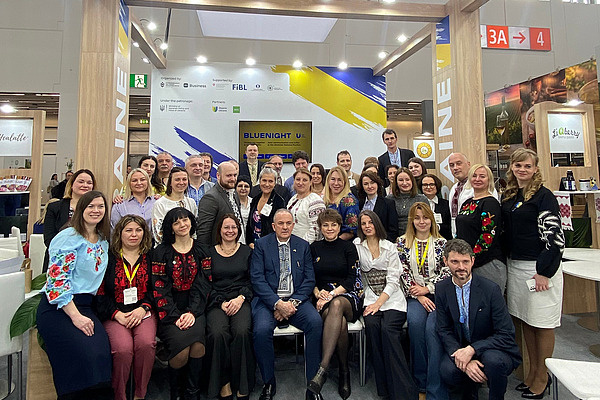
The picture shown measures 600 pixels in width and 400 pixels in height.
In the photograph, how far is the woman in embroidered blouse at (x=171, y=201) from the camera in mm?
2844

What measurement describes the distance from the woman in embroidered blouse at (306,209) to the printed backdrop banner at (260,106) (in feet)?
11.4

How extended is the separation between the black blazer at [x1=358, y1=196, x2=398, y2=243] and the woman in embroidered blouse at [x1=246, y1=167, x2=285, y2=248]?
90cm

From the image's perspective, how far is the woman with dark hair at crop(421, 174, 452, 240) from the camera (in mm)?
3365

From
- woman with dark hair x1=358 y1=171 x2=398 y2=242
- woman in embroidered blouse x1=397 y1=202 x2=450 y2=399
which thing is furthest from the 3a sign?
woman in embroidered blouse x1=397 y1=202 x2=450 y2=399

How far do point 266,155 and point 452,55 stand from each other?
3581 millimetres

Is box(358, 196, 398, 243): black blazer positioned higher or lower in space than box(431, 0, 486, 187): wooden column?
lower

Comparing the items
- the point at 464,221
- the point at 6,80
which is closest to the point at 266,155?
the point at 464,221

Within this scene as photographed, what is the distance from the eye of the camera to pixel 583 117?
5.01 m

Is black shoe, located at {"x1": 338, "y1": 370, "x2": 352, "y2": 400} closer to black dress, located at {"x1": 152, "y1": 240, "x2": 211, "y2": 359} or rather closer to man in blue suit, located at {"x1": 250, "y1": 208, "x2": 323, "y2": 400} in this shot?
man in blue suit, located at {"x1": 250, "y1": 208, "x2": 323, "y2": 400}

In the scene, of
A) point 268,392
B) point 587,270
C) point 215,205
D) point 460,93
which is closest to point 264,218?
point 215,205

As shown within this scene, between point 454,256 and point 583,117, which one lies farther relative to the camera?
point 583,117

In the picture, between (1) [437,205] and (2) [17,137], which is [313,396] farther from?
(2) [17,137]

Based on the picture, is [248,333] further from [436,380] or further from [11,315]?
[11,315]

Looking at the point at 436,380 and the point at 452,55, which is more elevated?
the point at 452,55
